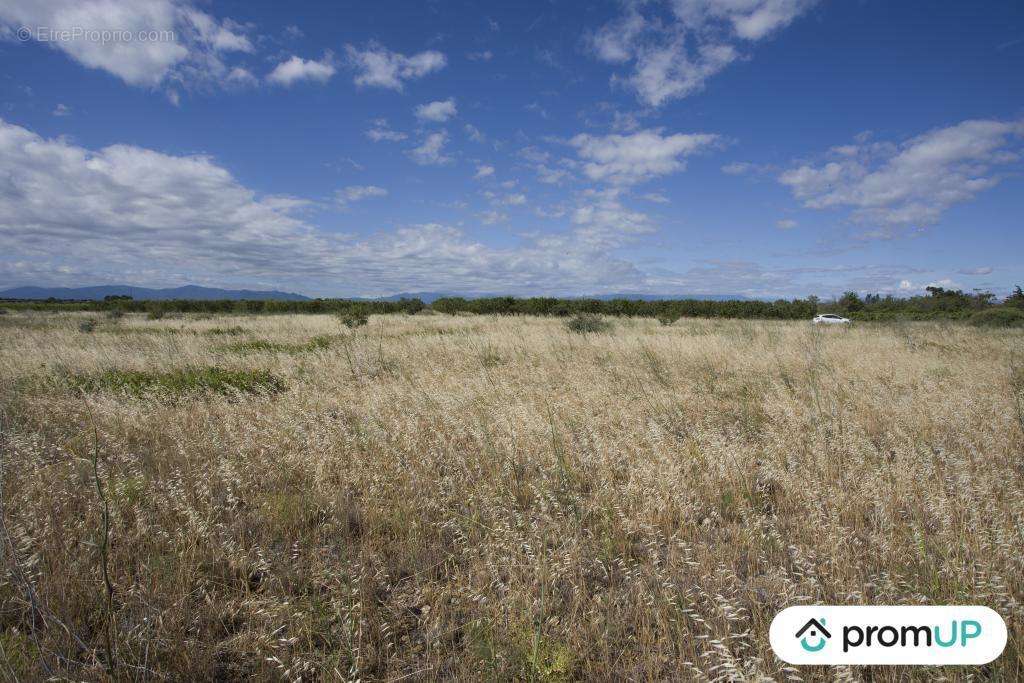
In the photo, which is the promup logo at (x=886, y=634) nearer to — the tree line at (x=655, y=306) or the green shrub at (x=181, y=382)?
the green shrub at (x=181, y=382)

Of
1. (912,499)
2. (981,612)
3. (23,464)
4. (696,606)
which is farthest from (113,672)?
(912,499)

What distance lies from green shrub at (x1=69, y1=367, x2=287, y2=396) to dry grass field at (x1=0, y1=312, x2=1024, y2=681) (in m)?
0.49

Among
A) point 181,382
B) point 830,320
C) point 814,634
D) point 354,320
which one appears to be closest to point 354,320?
point 354,320

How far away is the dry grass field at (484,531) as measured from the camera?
2.00 meters

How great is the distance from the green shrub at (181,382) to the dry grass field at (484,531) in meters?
0.49

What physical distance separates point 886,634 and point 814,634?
39cm

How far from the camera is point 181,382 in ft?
23.5

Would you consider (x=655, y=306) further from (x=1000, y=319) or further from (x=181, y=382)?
(x=181, y=382)

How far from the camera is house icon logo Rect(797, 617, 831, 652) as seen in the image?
1978 millimetres

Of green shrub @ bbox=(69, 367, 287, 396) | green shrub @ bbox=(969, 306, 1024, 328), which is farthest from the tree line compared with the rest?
green shrub @ bbox=(69, 367, 287, 396)

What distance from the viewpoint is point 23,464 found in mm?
3721

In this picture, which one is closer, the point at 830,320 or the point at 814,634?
the point at 814,634

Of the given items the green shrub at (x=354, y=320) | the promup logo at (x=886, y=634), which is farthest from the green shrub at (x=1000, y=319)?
the green shrub at (x=354, y=320)

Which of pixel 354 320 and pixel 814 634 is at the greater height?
pixel 354 320
